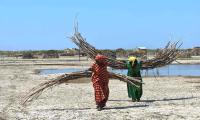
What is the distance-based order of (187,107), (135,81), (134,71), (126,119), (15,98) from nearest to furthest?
(126,119) → (187,107) → (135,81) → (134,71) → (15,98)

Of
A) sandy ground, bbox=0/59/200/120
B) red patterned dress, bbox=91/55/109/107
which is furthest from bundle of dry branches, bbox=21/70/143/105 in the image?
red patterned dress, bbox=91/55/109/107

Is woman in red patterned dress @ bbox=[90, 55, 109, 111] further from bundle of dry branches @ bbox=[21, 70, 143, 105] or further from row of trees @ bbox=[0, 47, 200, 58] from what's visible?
row of trees @ bbox=[0, 47, 200, 58]

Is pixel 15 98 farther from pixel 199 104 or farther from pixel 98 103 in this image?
pixel 199 104

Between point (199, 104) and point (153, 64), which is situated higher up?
point (153, 64)

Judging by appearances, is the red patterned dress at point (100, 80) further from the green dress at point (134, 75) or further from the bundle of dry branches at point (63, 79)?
the green dress at point (134, 75)

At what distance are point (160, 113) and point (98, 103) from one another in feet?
6.77

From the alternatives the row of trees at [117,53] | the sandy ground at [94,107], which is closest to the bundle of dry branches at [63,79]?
the sandy ground at [94,107]

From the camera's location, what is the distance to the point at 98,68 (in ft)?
49.6

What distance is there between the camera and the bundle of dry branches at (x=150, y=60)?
57.5ft

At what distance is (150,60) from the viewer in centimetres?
1808

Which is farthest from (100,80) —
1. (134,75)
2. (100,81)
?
(134,75)

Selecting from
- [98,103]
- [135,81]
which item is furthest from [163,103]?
[98,103]

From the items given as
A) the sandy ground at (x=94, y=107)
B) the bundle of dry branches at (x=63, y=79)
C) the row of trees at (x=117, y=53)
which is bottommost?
the sandy ground at (x=94, y=107)

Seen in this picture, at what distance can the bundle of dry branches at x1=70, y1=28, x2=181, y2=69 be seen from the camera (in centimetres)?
1752
